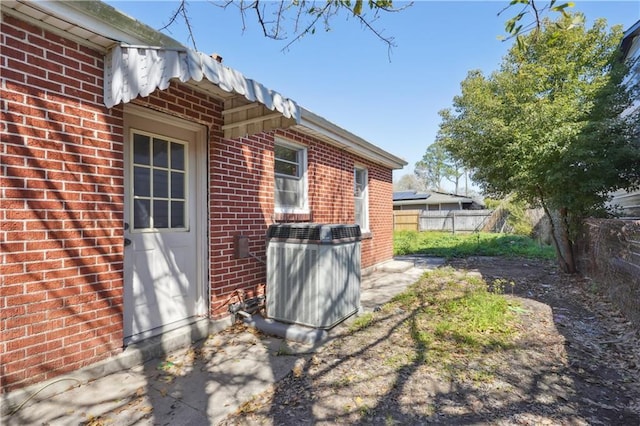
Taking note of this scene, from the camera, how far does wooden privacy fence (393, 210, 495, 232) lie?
20.8 metres

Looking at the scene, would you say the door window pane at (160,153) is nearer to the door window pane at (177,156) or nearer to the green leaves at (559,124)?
the door window pane at (177,156)

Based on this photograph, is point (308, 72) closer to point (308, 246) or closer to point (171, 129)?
point (171, 129)

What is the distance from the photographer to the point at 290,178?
18.1 ft

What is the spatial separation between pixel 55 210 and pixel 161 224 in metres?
1.07

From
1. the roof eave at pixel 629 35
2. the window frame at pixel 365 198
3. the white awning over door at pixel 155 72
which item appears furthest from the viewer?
the roof eave at pixel 629 35

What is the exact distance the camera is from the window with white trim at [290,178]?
5242 millimetres

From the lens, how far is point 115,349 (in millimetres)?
2869

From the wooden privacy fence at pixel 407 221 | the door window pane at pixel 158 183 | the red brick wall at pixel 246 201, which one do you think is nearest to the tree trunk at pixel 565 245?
the red brick wall at pixel 246 201

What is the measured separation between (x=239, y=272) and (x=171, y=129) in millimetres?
1845

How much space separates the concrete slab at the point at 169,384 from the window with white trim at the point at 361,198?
14.7 feet

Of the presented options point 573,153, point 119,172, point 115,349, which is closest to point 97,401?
point 115,349

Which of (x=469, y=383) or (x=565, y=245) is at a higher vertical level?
(x=565, y=245)

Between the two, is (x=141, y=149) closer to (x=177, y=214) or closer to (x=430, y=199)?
(x=177, y=214)

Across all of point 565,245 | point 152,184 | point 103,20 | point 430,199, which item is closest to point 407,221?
point 430,199
